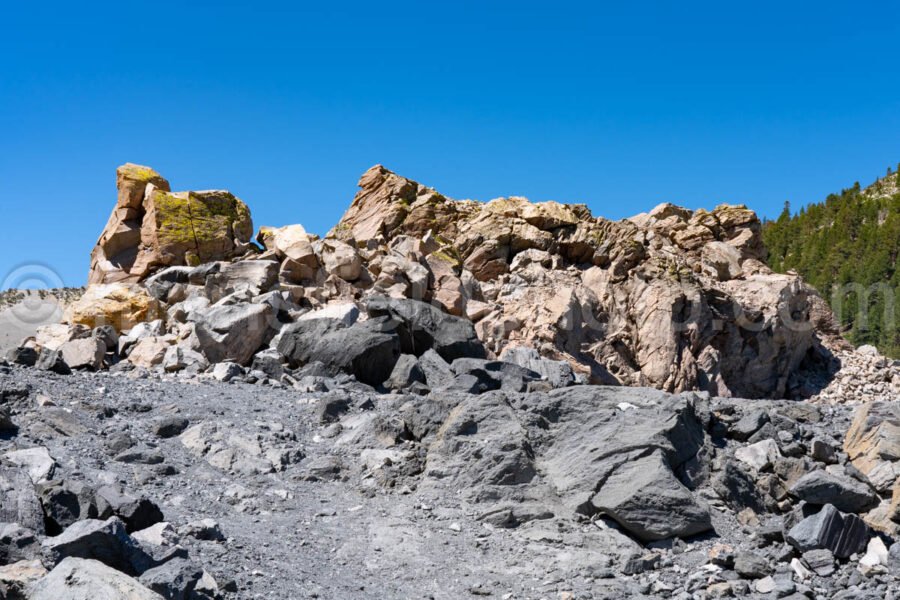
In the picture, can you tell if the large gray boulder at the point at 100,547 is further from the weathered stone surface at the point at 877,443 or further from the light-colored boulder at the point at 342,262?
the light-colored boulder at the point at 342,262

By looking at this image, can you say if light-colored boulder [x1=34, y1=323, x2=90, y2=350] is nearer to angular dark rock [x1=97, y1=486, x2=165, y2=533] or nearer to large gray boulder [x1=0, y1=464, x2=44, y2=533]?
large gray boulder [x1=0, y1=464, x2=44, y2=533]

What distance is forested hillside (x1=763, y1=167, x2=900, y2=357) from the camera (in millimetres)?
82438

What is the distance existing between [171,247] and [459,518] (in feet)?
60.4

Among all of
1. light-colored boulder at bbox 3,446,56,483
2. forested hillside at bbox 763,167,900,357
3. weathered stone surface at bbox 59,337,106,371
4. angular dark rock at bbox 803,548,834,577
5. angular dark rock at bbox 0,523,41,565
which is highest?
forested hillside at bbox 763,167,900,357

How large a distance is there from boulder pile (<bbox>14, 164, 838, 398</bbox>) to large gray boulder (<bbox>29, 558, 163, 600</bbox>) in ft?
38.3

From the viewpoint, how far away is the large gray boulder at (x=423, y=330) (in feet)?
70.8

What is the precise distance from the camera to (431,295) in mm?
25484

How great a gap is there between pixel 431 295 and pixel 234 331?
7.03m

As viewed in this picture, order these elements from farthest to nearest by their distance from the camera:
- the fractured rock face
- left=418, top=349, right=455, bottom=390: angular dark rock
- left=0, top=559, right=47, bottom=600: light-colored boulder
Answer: the fractured rock face < left=418, top=349, right=455, bottom=390: angular dark rock < left=0, top=559, right=47, bottom=600: light-colored boulder

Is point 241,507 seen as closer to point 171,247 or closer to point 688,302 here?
point 171,247

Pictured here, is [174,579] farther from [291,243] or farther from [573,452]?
[291,243]

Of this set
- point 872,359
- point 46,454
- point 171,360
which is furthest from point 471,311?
point 872,359

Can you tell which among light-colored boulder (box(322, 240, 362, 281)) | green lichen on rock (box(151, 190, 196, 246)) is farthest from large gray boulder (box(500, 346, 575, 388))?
green lichen on rock (box(151, 190, 196, 246))

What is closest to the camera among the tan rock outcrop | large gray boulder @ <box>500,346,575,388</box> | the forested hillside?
large gray boulder @ <box>500,346,575,388</box>
